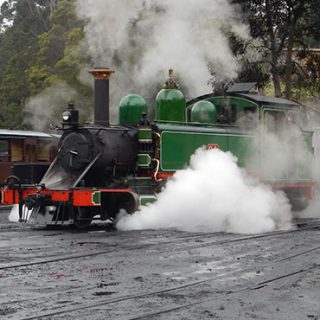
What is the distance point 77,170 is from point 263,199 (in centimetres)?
375

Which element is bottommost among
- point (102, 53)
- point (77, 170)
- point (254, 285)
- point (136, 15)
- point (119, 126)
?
point (254, 285)

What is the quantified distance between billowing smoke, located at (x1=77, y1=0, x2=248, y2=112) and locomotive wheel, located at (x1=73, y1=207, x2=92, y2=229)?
5468 mm

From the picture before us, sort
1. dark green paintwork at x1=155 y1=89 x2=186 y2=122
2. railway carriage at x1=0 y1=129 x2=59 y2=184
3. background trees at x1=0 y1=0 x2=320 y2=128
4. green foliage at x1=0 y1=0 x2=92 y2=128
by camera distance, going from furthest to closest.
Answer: green foliage at x1=0 y1=0 x2=92 y2=128
background trees at x1=0 y1=0 x2=320 y2=128
railway carriage at x1=0 y1=129 x2=59 y2=184
dark green paintwork at x1=155 y1=89 x2=186 y2=122

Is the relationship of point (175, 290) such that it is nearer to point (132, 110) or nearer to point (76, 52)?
point (132, 110)

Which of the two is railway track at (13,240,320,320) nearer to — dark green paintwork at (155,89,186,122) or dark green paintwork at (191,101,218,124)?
dark green paintwork at (155,89,186,122)

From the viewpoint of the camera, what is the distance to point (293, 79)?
26.3m

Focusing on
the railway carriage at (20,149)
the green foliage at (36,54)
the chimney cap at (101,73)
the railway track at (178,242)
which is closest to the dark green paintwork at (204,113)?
the chimney cap at (101,73)

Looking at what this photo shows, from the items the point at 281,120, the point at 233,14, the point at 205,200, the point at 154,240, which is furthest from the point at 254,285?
the point at 233,14

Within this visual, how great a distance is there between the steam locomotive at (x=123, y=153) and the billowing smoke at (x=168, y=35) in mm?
2595

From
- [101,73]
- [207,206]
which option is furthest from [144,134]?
[207,206]

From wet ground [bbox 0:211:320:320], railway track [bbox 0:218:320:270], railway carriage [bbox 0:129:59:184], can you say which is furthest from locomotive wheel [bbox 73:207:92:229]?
railway carriage [bbox 0:129:59:184]

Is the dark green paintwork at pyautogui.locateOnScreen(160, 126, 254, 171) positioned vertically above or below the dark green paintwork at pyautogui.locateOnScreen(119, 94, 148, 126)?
below

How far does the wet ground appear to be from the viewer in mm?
6035

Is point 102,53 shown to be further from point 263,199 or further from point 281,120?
point 263,199
